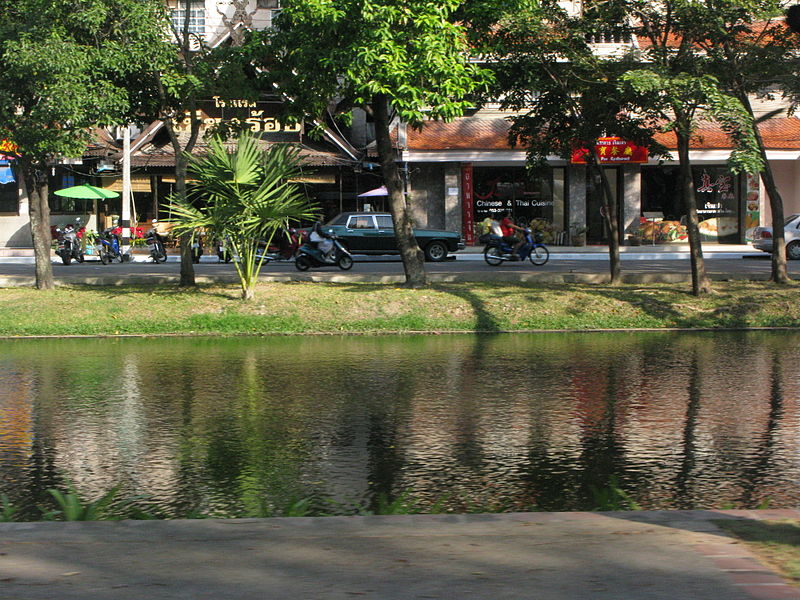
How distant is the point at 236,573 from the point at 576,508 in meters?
2.56

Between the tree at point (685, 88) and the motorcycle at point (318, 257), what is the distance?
974 cm

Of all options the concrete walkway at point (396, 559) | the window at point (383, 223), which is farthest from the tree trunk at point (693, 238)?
the window at point (383, 223)

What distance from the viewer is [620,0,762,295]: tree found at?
15695mm

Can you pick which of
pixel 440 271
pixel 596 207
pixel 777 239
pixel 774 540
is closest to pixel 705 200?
pixel 596 207

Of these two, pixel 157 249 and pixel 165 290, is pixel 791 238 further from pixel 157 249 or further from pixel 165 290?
pixel 165 290

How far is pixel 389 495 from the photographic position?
6.73m

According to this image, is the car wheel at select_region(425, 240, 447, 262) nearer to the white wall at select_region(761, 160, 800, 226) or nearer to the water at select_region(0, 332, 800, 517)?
the white wall at select_region(761, 160, 800, 226)

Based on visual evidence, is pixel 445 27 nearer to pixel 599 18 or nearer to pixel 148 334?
pixel 599 18

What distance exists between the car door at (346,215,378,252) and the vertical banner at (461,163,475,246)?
301 inches

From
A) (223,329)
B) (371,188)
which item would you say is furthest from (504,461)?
(371,188)

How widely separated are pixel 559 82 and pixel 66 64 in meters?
8.86

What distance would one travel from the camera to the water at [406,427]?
682cm

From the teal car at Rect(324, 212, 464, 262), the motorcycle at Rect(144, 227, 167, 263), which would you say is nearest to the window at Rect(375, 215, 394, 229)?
the teal car at Rect(324, 212, 464, 262)

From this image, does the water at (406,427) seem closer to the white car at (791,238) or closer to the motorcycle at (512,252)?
the motorcycle at (512,252)
